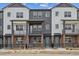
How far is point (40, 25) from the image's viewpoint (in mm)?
1264

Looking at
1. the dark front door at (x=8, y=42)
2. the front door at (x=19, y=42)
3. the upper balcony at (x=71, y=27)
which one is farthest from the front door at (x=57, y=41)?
the dark front door at (x=8, y=42)

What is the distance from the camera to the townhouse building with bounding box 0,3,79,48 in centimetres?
125

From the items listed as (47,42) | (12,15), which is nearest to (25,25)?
(12,15)

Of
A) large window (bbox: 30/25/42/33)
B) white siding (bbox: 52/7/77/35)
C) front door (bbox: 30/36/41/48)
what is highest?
white siding (bbox: 52/7/77/35)

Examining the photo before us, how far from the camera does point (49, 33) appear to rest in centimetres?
128

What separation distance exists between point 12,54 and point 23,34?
0.25m

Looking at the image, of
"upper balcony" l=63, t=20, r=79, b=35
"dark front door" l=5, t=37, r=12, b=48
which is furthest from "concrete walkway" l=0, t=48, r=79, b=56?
"upper balcony" l=63, t=20, r=79, b=35

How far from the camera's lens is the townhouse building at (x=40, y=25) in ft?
4.10

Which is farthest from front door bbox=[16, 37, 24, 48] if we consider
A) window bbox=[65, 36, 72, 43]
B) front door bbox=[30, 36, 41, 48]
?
window bbox=[65, 36, 72, 43]

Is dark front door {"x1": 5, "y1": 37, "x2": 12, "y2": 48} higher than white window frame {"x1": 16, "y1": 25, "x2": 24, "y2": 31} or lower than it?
lower

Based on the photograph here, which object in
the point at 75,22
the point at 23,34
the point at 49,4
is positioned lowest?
the point at 23,34

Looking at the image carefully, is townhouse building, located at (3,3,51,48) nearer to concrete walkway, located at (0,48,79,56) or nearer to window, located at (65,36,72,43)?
concrete walkway, located at (0,48,79,56)

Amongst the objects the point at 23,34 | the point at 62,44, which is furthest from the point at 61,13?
the point at 23,34

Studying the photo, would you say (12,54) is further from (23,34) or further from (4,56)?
(23,34)
